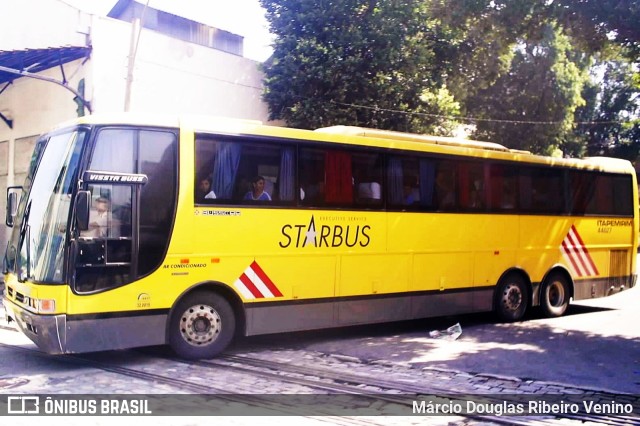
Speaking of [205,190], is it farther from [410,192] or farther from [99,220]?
[410,192]

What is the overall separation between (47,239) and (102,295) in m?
0.97

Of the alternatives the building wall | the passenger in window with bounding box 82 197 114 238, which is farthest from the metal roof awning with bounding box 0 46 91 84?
the passenger in window with bounding box 82 197 114 238

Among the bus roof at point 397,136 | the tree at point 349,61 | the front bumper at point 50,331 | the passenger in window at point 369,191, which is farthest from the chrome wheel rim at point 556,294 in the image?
the front bumper at point 50,331

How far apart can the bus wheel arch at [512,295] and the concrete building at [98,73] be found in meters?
9.80

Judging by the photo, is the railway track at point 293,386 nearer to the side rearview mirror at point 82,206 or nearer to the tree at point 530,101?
the side rearview mirror at point 82,206

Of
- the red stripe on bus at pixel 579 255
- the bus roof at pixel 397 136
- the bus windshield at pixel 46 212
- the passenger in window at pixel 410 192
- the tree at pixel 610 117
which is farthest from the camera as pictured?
the tree at pixel 610 117

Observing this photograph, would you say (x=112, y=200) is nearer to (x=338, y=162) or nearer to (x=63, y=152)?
(x=63, y=152)

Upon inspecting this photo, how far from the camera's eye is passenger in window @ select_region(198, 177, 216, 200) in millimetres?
8648

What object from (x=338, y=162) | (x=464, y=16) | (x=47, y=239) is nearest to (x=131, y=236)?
(x=47, y=239)

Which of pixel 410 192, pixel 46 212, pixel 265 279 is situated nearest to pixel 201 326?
pixel 265 279

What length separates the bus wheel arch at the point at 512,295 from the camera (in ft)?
40.2

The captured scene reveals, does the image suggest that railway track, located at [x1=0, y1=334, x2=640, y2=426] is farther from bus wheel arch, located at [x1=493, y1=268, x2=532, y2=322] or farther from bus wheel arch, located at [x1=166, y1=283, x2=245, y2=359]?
bus wheel arch, located at [x1=493, y1=268, x2=532, y2=322]

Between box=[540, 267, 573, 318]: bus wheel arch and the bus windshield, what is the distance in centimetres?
912

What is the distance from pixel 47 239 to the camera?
7.94 m
